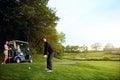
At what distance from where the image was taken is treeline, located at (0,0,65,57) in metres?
7.93

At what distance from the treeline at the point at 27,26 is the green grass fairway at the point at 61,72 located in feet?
1.98

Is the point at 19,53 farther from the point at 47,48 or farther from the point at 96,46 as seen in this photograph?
the point at 96,46

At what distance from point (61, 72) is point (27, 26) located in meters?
1.84

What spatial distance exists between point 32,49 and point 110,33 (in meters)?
2.74

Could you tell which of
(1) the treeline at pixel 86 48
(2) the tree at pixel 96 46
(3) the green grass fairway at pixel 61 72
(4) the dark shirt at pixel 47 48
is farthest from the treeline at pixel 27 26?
(2) the tree at pixel 96 46

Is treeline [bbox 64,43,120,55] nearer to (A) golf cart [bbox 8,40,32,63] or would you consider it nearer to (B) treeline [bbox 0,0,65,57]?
(B) treeline [bbox 0,0,65,57]

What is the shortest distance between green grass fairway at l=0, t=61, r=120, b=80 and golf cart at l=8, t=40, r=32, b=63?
398 millimetres

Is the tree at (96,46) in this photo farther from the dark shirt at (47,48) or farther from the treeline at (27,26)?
the dark shirt at (47,48)

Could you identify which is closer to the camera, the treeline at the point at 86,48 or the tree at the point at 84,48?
the treeline at the point at 86,48

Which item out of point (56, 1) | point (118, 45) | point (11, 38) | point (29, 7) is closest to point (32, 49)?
point (11, 38)

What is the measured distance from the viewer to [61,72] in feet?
25.1

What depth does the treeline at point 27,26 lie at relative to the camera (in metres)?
7.93

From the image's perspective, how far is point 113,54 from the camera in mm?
9086

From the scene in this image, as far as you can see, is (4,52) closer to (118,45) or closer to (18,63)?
(18,63)
